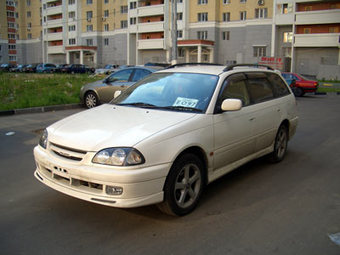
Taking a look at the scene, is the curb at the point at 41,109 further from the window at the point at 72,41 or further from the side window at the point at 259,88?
the window at the point at 72,41

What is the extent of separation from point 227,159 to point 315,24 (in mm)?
44735

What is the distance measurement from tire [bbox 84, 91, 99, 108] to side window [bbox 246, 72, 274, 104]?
860 centimetres

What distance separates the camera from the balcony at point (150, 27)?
55500mm

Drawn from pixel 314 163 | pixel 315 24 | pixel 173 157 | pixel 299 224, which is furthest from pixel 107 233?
pixel 315 24

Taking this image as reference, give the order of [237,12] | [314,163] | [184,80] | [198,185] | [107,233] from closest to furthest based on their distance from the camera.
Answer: [107,233], [198,185], [184,80], [314,163], [237,12]

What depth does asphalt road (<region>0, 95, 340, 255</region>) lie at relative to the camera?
345cm

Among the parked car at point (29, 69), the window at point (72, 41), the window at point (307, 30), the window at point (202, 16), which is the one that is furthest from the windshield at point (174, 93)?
the window at point (72, 41)

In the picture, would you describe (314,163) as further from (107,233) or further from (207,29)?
(207,29)

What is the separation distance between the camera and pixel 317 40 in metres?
42.9

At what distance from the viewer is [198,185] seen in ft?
14.2

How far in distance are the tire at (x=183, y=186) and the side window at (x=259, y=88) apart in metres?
1.76

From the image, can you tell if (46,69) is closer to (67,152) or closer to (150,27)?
(150,27)

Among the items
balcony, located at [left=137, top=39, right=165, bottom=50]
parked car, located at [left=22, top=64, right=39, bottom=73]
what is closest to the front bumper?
parked car, located at [left=22, top=64, right=39, bottom=73]

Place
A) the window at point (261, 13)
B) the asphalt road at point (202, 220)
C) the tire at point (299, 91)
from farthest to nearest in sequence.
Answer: the window at point (261, 13) → the tire at point (299, 91) → the asphalt road at point (202, 220)
